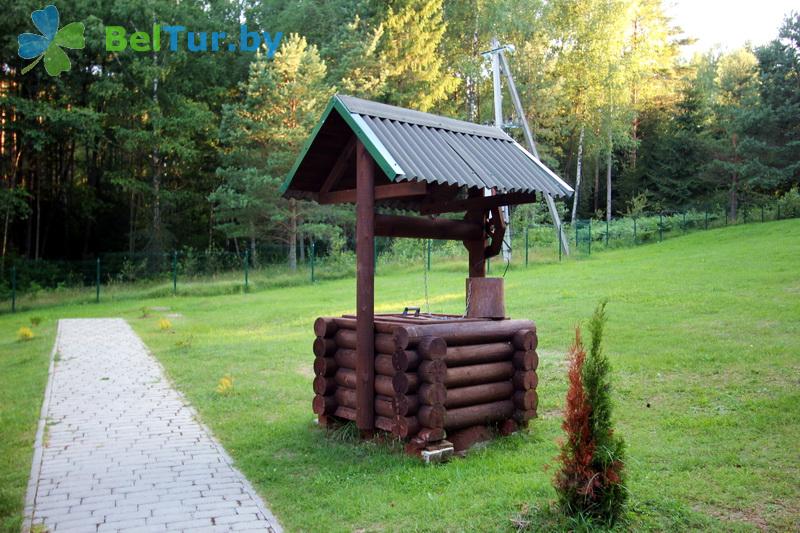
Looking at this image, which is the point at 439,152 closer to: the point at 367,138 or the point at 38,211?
the point at 367,138

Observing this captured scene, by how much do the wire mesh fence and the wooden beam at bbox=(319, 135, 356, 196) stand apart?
16947mm

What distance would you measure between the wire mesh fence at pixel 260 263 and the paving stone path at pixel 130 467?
15.7 m

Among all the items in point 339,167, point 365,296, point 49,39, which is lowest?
point 365,296

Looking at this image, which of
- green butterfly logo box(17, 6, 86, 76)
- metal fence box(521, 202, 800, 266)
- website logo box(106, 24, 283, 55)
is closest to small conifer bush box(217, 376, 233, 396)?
green butterfly logo box(17, 6, 86, 76)

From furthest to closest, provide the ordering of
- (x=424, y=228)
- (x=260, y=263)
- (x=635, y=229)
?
(x=260, y=263)
(x=635, y=229)
(x=424, y=228)

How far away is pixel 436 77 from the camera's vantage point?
1416 inches

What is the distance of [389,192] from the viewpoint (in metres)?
6.88

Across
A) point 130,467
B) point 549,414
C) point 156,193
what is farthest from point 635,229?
point 130,467

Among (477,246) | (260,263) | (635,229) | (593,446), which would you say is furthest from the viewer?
(260,263)

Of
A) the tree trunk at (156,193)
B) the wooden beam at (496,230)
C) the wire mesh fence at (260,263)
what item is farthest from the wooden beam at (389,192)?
the tree trunk at (156,193)

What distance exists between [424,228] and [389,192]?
778mm

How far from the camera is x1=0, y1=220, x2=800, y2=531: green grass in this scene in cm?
Answer: 520

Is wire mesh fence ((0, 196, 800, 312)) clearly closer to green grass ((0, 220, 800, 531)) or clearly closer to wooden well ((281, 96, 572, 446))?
green grass ((0, 220, 800, 531))

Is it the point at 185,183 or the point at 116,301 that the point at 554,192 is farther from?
the point at 185,183
